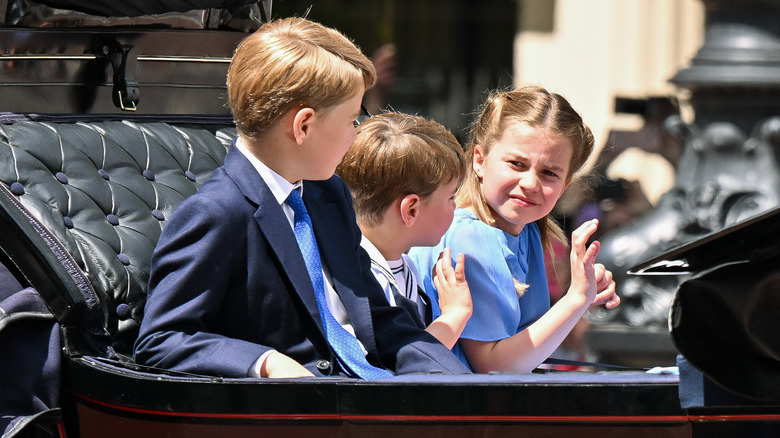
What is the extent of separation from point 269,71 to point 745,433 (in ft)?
3.61

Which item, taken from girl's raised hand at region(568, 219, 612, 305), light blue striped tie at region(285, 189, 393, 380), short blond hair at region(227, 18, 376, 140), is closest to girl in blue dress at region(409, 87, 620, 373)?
girl's raised hand at region(568, 219, 612, 305)

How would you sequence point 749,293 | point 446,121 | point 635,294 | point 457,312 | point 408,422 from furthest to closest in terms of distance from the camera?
point 446,121, point 635,294, point 457,312, point 408,422, point 749,293

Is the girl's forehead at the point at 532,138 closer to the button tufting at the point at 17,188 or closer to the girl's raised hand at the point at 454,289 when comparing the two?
the girl's raised hand at the point at 454,289

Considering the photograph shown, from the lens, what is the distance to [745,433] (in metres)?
1.96

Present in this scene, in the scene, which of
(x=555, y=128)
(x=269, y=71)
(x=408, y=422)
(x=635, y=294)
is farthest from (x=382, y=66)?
(x=408, y=422)

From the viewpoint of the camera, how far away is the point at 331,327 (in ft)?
7.90

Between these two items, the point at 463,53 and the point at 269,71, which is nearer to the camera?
the point at 269,71

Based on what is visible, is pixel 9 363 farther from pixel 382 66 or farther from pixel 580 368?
pixel 382 66

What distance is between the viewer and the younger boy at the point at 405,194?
9.00ft

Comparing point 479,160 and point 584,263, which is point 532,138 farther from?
point 584,263

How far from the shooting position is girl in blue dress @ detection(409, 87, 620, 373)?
2.80 m

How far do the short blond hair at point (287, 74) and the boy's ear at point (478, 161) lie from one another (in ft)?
2.07

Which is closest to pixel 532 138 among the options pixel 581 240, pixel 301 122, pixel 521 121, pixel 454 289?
pixel 521 121

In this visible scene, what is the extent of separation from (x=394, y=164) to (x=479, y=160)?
0.38 m
